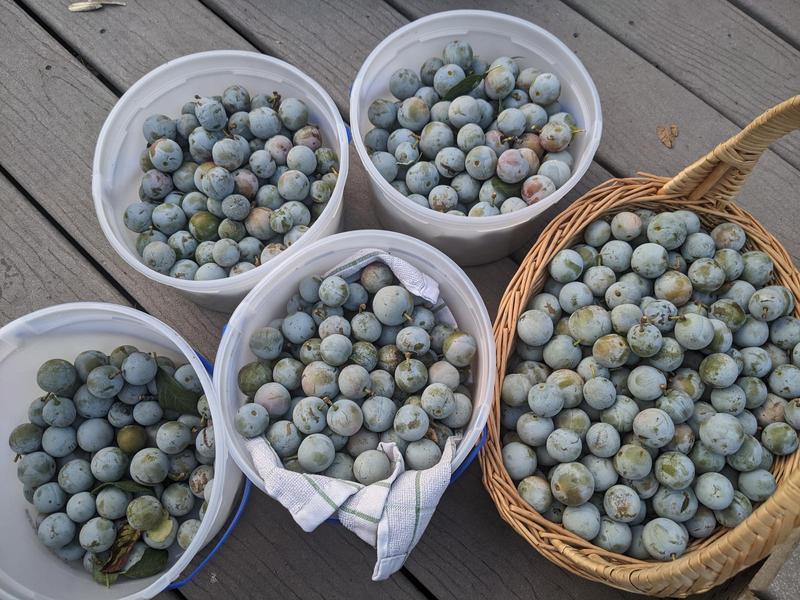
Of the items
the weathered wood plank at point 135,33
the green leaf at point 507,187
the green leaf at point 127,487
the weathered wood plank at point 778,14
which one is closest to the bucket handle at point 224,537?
the green leaf at point 127,487

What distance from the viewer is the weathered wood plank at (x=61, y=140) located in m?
1.15

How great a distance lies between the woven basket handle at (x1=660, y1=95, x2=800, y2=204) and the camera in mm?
791

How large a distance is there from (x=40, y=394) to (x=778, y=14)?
1623 millimetres

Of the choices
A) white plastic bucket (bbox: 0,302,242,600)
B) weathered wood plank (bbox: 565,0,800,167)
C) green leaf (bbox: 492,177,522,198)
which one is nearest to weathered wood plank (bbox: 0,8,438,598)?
white plastic bucket (bbox: 0,302,242,600)

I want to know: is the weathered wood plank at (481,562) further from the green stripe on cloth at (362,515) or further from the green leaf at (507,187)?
the green leaf at (507,187)

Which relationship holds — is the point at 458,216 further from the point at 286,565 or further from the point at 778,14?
the point at 778,14

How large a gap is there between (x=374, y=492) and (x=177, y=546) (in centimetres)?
37

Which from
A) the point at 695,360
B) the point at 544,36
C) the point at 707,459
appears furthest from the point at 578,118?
the point at 707,459

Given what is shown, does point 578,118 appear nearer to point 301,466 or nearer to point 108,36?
point 301,466

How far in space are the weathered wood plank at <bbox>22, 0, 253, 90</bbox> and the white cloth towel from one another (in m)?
0.88

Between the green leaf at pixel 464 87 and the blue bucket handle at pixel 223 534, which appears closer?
the blue bucket handle at pixel 223 534

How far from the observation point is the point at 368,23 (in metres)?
1.28

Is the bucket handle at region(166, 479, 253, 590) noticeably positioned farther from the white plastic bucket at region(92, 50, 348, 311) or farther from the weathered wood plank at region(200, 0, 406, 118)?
the weathered wood plank at region(200, 0, 406, 118)

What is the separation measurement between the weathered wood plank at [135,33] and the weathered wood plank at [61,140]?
3cm
